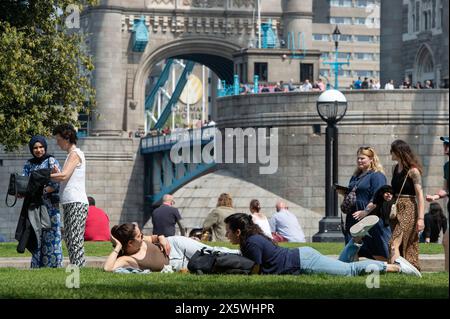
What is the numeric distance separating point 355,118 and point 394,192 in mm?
31978

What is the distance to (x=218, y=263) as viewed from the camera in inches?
722

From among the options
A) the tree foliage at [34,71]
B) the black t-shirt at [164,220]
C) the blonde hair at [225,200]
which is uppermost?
the tree foliage at [34,71]

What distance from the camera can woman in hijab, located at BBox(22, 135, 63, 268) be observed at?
20094 mm

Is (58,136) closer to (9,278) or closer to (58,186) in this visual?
(58,186)

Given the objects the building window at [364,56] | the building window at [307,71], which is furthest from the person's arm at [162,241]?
the building window at [364,56]

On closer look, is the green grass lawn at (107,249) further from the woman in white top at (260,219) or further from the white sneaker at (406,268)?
the white sneaker at (406,268)

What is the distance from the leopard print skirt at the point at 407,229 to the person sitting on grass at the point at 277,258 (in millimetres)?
1275

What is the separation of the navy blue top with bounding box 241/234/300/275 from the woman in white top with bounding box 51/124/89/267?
105 inches

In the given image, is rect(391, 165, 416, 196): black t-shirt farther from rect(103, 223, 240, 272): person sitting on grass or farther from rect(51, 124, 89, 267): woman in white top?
rect(51, 124, 89, 267): woman in white top

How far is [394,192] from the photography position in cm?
1948

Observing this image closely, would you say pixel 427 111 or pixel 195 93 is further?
pixel 195 93

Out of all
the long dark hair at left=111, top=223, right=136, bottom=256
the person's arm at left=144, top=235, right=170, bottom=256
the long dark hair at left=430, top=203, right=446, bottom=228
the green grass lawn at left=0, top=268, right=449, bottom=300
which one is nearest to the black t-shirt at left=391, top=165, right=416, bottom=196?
the green grass lawn at left=0, top=268, right=449, bottom=300

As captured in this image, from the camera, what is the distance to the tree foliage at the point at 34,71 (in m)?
33.4

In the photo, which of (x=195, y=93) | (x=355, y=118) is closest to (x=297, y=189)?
(x=355, y=118)
